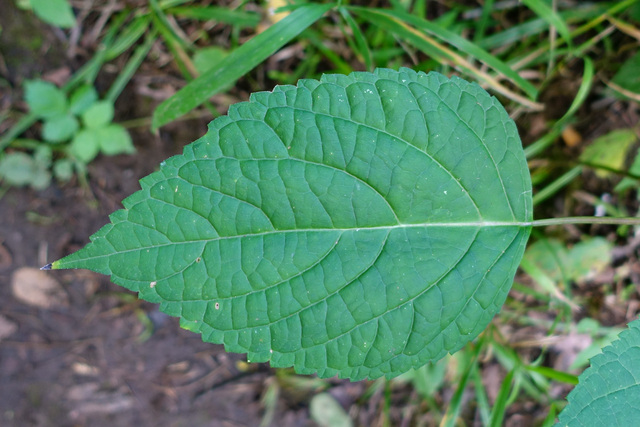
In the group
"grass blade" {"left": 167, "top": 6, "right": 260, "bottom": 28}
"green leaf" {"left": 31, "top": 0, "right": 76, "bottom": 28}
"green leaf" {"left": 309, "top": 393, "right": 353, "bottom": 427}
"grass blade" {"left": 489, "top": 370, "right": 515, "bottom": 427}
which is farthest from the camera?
"green leaf" {"left": 309, "top": 393, "right": 353, "bottom": 427}

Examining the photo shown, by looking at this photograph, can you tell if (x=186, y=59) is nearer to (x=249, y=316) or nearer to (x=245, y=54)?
(x=245, y=54)

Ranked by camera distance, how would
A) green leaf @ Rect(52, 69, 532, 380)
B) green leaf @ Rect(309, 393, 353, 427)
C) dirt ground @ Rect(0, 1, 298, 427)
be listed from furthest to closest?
green leaf @ Rect(309, 393, 353, 427) → dirt ground @ Rect(0, 1, 298, 427) → green leaf @ Rect(52, 69, 532, 380)

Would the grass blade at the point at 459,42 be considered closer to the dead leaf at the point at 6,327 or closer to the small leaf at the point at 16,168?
the small leaf at the point at 16,168

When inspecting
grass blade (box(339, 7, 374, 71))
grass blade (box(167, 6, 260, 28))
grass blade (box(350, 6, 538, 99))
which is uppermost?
grass blade (box(167, 6, 260, 28))

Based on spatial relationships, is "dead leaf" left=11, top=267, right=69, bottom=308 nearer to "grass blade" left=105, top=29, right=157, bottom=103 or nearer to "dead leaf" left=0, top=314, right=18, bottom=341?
"dead leaf" left=0, top=314, right=18, bottom=341

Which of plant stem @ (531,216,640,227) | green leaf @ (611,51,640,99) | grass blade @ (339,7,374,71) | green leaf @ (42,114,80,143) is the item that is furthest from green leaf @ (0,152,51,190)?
green leaf @ (611,51,640,99)

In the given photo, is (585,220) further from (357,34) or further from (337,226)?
(357,34)

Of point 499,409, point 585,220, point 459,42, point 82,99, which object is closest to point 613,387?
point 585,220

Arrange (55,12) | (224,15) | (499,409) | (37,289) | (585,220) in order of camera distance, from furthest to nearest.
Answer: (37,289), (55,12), (224,15), (499,409), (585,220)
